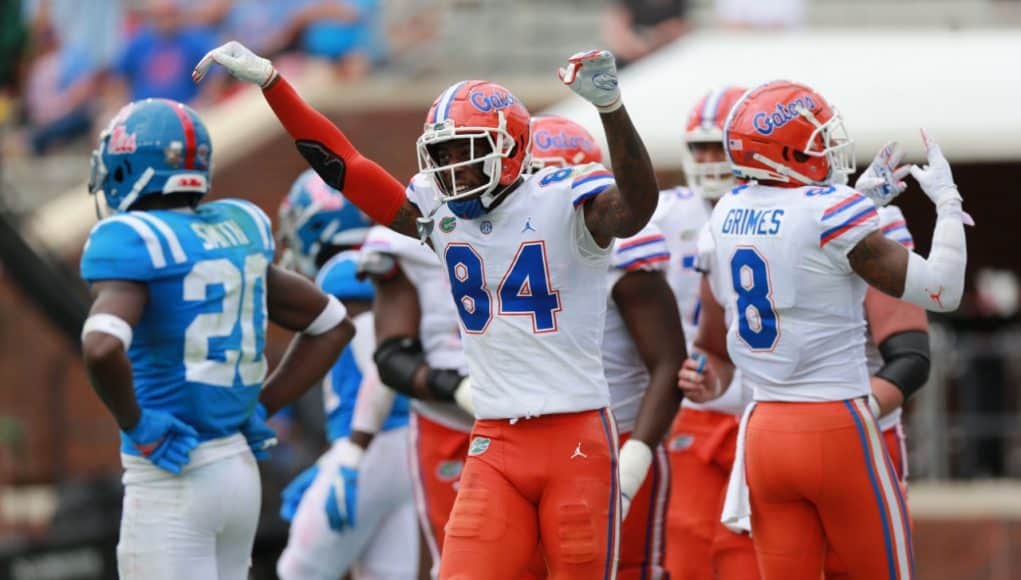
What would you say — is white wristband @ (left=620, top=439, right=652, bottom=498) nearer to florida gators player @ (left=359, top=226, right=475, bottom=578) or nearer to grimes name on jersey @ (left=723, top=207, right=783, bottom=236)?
grimes name on jersey @ (left=723, top=207, right=783, bottom=236)

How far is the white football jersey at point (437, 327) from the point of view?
6633 mm

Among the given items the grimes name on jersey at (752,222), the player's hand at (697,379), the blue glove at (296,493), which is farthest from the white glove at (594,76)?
the blue glove at (296,493)

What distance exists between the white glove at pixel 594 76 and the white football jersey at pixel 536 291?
0.40m

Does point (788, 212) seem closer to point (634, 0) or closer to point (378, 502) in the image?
point (378, 502)

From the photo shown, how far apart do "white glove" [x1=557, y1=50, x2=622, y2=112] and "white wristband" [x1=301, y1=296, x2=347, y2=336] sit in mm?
1694

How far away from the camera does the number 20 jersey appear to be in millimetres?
5641

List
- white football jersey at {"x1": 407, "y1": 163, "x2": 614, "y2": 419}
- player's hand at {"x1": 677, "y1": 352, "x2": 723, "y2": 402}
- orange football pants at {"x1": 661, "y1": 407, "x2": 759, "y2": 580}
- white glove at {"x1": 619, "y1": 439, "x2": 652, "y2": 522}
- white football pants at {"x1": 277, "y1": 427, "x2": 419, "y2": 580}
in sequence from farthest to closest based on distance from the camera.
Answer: white football pants at {"x1": 277, "y1": 427, "x2": 419, "y2": 580}, orange football pants at {"x1": 661, "y1": 407, "x2": 759, "y2": 580}, player's hand at {"x1": 677, "y1": 352, "x2": 723, "y2": 402}, white glove at {"x1": 619, "y1": 439, "x2": 652, "y2": 522}, white football jersey at {"x1": 407, "y1": 163, "x2": 614, "y2": 419}

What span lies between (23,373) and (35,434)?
2.14 ft

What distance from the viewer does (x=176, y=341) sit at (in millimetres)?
5734

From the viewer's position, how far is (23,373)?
14.4 m

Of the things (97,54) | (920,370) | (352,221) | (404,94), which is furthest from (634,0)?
(920,370)

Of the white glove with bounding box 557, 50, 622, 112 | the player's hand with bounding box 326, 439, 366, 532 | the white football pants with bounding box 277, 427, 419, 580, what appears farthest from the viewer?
the white football pants with bounding box 277, 427, 419, 580

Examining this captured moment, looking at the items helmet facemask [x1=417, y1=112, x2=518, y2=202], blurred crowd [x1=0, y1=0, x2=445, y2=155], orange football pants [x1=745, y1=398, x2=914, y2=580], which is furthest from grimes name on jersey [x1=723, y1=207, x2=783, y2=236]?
blurred crowd [x1=0, y1=0, x2=445, y2=155]

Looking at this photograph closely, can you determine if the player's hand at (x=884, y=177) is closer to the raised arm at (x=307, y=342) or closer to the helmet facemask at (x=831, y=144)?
the helmet facemask at (x=831, y=144)
